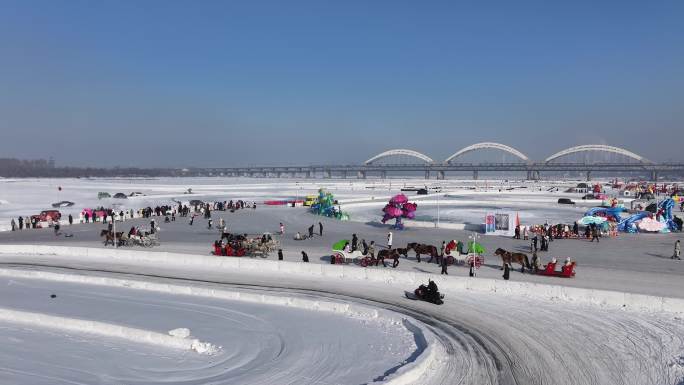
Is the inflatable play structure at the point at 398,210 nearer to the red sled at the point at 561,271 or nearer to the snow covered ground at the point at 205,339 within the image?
the red sled at the point at 561,271

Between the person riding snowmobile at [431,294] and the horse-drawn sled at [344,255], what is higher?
the horse-drawn sled at [344,255]

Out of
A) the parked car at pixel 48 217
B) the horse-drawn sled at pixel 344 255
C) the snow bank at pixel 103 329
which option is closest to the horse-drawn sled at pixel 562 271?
the horse-drawn sled at pixel 344 255

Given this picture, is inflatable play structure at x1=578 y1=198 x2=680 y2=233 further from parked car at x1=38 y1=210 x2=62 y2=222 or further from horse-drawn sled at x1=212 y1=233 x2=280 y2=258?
parked car at x1=38 y1=210 x2=62 y2=222

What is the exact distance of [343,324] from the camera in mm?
13938

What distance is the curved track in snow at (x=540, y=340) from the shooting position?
10.0 metres

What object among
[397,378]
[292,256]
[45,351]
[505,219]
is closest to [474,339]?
[397,378]

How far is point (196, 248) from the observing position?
27.3m

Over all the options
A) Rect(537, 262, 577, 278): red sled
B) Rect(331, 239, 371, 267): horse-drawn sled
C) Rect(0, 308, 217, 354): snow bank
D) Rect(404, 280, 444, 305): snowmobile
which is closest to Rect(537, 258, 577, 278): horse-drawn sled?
Rect(537, 262, 577, 278): red sled

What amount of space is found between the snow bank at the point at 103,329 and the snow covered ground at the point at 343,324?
16cm

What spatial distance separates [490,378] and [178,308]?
9.88 metres

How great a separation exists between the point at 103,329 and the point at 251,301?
4.67 meters

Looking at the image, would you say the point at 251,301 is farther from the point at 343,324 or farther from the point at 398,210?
the point at 398,210

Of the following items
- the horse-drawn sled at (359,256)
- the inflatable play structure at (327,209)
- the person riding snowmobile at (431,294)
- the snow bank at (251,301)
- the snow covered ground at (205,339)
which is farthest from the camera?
the inflatable play structure at (327,209)

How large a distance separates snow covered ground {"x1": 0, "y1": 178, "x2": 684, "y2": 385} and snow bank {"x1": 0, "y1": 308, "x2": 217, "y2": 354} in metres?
0.16
